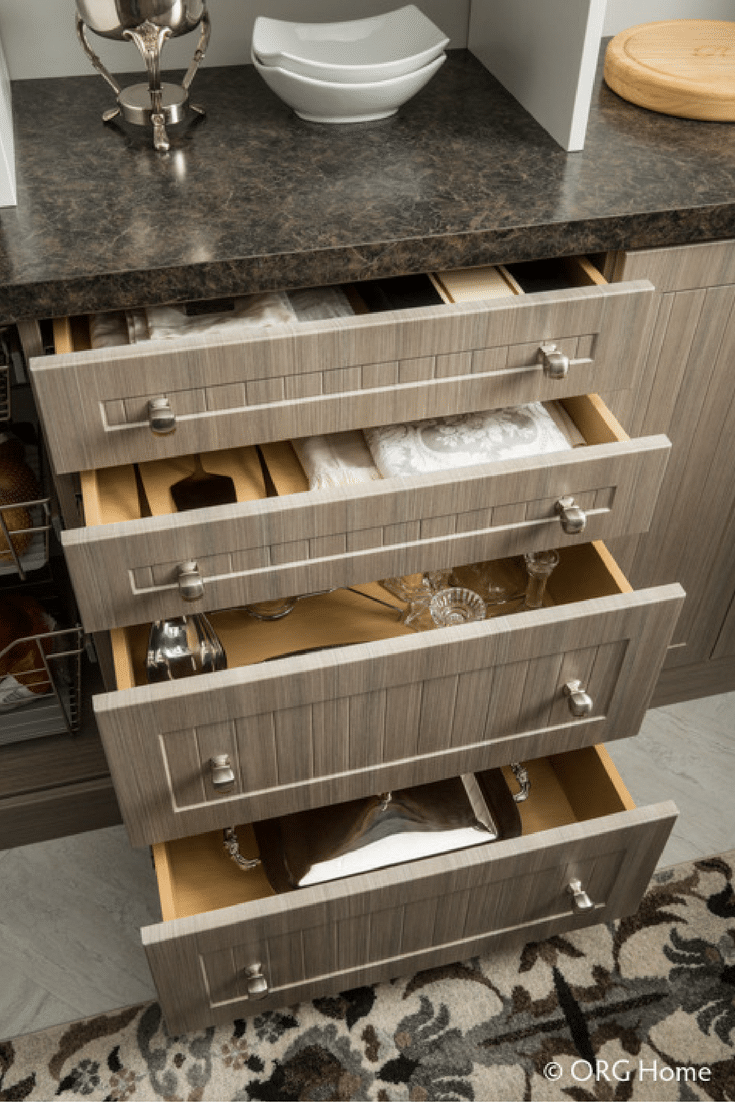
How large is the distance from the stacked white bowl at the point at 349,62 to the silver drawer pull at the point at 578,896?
91cm

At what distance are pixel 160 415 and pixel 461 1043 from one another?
0.84m

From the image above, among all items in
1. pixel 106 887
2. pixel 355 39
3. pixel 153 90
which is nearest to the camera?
pixel 153 90

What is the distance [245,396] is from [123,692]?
11.6 inches

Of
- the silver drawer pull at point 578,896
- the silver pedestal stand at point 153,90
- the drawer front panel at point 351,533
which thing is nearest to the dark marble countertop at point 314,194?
the silver pedestal stand at point 153,90

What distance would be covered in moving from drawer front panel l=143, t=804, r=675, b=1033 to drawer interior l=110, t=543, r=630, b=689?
Answer: 0.27 meters

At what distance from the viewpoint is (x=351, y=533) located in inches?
37.6

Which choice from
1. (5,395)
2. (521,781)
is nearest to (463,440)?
(521,781)

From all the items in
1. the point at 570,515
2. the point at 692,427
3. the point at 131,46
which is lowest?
the point at 692,427

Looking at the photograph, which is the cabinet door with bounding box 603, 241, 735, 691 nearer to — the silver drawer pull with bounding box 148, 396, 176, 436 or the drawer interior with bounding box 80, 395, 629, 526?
the drawer interior with bounding box 80, 395, 629, 526

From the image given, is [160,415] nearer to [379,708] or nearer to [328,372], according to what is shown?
[328,372]

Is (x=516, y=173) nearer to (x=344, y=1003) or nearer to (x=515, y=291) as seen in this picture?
(x=515, y=291)

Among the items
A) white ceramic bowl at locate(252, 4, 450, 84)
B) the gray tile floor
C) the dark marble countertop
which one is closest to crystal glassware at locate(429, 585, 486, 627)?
the dark marble countertop

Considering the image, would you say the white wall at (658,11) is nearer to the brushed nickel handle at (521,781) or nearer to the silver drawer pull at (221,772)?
the brushed nickel handle at (521,781)

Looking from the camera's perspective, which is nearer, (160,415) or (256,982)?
(160,415)
